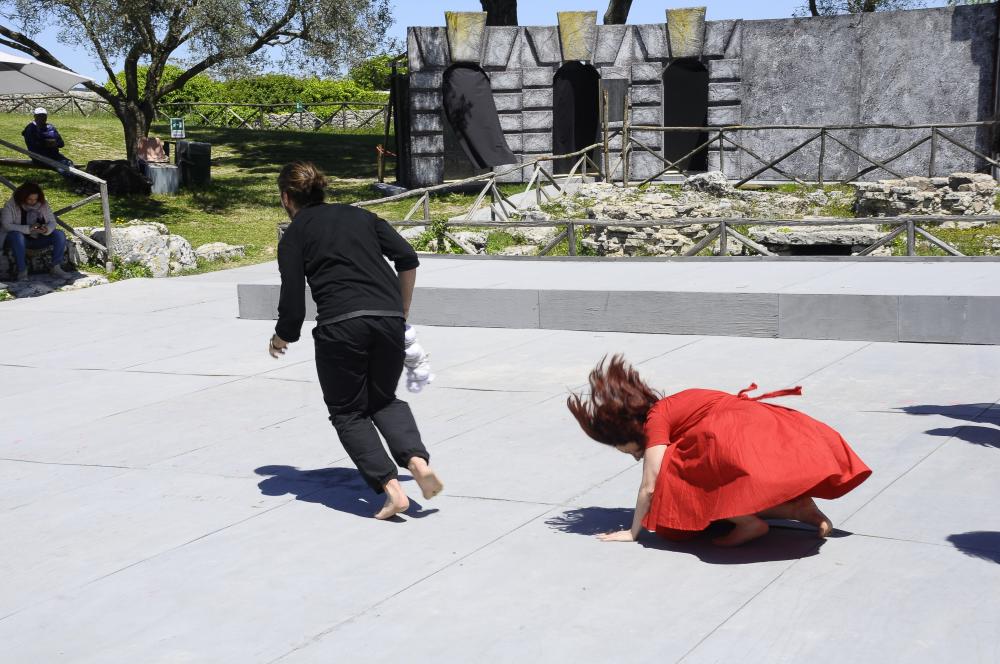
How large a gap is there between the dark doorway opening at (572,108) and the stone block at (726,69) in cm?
241

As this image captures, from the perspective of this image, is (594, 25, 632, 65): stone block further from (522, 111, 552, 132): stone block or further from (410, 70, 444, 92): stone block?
(410, 70, 444, 92): stone block

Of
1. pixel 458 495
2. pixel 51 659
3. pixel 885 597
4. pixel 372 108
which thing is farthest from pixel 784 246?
pixel 372 108

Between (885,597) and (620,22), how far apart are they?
24.8 m

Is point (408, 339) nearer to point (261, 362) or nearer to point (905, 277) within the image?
point (261, 362)

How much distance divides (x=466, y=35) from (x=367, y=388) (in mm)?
17689

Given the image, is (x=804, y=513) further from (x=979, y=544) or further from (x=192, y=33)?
(x=192, y=33)

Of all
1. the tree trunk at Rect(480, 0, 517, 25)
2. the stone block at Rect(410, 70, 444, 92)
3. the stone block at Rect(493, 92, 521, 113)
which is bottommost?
the stone block at Rect(493, 92, 521, 113)

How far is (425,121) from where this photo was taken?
21.7m

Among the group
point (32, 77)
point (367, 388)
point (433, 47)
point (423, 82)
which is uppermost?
point (433, 47)

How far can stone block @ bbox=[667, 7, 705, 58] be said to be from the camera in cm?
2158

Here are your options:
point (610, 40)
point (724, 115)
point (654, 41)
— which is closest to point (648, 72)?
point (654, 41)

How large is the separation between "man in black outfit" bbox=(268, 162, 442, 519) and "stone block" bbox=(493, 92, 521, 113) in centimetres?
1749

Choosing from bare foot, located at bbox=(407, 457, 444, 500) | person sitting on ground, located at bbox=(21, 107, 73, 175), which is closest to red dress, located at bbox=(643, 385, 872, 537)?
bare foot, located at bbox=(407, 457, 444, 500)

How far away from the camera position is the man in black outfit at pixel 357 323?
A: 4516 mm
